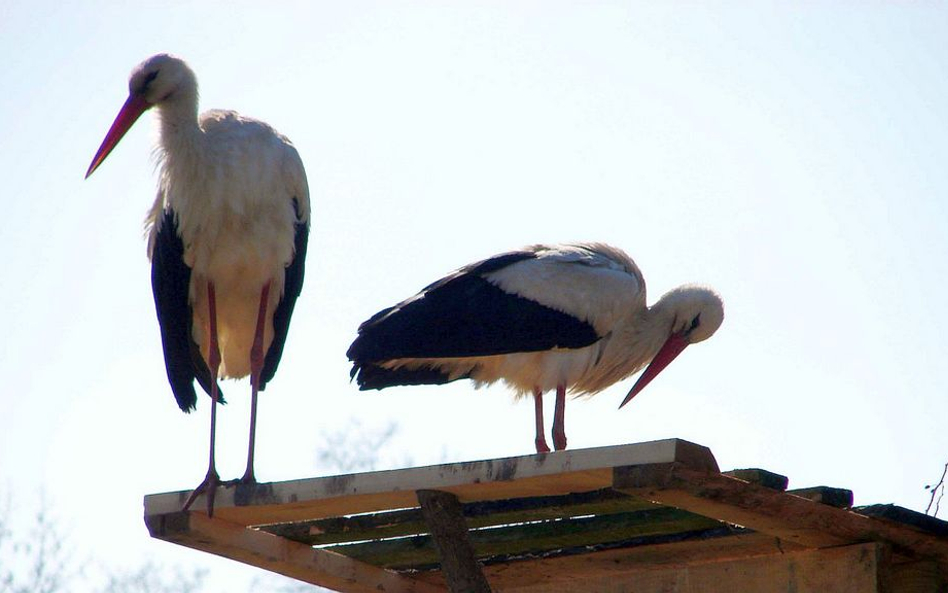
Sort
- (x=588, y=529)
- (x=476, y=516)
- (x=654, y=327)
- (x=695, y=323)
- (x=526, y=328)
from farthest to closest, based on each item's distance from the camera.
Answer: (x=695, y=323) < (x=654, y=327) < (x=526, y=328) < (x=588, y=529) < (x=476, y=516)

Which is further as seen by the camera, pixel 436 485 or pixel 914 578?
pixel 914 578

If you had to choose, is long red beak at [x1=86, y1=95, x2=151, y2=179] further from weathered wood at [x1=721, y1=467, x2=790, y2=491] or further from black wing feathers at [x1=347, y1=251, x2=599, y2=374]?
weathered wood at [x1=721, y1=467, x2=790, y2=491]

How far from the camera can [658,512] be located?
16.7ft

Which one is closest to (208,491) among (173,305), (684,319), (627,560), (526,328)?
(173,305)

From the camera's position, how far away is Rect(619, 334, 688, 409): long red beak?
7.92 m

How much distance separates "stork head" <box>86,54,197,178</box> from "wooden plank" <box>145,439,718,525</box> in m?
1.91

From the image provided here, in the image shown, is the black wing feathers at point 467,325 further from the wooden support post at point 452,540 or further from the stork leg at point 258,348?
the wooden support post at point 452,540

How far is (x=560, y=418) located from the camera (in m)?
7.29

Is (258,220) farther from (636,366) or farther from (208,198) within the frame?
(636,366)

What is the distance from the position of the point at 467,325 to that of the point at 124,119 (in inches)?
72.7

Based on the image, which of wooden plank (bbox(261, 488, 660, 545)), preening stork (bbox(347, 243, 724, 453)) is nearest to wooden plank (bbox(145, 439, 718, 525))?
wooden plank (bbox(261, 488, 660, 545))

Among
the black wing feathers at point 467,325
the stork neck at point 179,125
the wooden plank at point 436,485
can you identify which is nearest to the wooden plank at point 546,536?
the wooden plank at point 436,485

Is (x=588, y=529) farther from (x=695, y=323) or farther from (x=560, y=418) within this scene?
(x=695, y=323)

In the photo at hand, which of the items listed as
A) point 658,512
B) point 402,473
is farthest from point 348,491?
point 658,512
